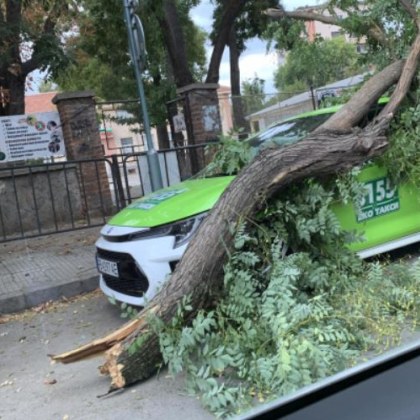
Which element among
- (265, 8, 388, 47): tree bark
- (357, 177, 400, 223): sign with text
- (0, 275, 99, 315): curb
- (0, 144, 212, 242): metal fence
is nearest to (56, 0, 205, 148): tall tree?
(0, 144, 212, 242): metal fence

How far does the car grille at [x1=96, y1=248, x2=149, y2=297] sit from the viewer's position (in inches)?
185

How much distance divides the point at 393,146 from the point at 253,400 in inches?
117

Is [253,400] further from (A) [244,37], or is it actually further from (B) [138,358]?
(A) [244,37]

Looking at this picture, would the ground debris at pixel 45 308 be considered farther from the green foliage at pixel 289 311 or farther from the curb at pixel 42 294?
the green foliage at pixel 289 311

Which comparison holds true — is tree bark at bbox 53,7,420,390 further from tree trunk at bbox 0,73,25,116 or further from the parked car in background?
tree trunk at bbox 0,73,25,116

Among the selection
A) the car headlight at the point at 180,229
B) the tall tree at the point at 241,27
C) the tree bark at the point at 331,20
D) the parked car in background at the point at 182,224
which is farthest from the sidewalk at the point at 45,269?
the tall tree at the point at 241,27

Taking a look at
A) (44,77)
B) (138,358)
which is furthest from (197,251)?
(44,77)

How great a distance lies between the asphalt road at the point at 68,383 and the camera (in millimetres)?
3553

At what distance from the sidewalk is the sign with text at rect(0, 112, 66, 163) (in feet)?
6.01

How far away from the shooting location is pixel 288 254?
15.4 ft

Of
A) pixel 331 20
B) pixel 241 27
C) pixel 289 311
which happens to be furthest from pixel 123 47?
pixel 289 311

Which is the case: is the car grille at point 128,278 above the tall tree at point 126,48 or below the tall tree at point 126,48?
below

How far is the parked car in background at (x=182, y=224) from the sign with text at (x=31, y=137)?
5.45m

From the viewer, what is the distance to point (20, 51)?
10992 millimetres
